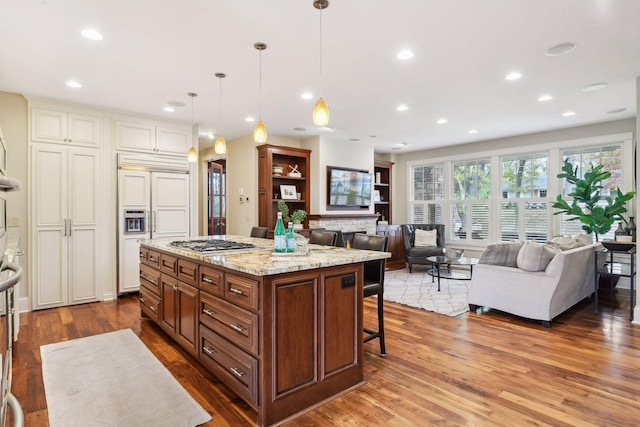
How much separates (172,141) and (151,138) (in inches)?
12.0

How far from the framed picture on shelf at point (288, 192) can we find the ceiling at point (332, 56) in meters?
1.61

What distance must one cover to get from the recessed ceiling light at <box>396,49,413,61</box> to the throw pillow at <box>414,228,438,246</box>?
14.9ft

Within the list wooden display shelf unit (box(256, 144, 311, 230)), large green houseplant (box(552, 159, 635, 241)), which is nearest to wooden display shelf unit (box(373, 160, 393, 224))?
wooden display shelf unit (box(256, 144, 311, 230))

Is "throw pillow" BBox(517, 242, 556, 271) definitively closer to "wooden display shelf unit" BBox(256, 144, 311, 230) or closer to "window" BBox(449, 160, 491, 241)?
"window" BBox(449, 160, 491, 241)

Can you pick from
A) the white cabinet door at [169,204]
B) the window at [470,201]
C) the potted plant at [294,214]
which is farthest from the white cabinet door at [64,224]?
the window at [470,201]

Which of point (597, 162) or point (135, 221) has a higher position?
point (597, 162)

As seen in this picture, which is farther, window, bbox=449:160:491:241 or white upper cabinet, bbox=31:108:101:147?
window, bbox=449:160:491:241

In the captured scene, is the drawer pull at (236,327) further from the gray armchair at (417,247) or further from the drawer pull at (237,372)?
the gray armchair at (417,247)

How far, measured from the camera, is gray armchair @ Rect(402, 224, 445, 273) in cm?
690

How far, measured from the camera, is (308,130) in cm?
620

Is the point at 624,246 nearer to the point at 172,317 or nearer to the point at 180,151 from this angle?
the point at 172,317

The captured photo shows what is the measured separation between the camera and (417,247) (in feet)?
23.1

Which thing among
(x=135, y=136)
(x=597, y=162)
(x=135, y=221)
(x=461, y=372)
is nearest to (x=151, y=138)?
(x=135, y=136)

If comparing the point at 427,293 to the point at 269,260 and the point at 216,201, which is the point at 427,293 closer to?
the point at 269,260
